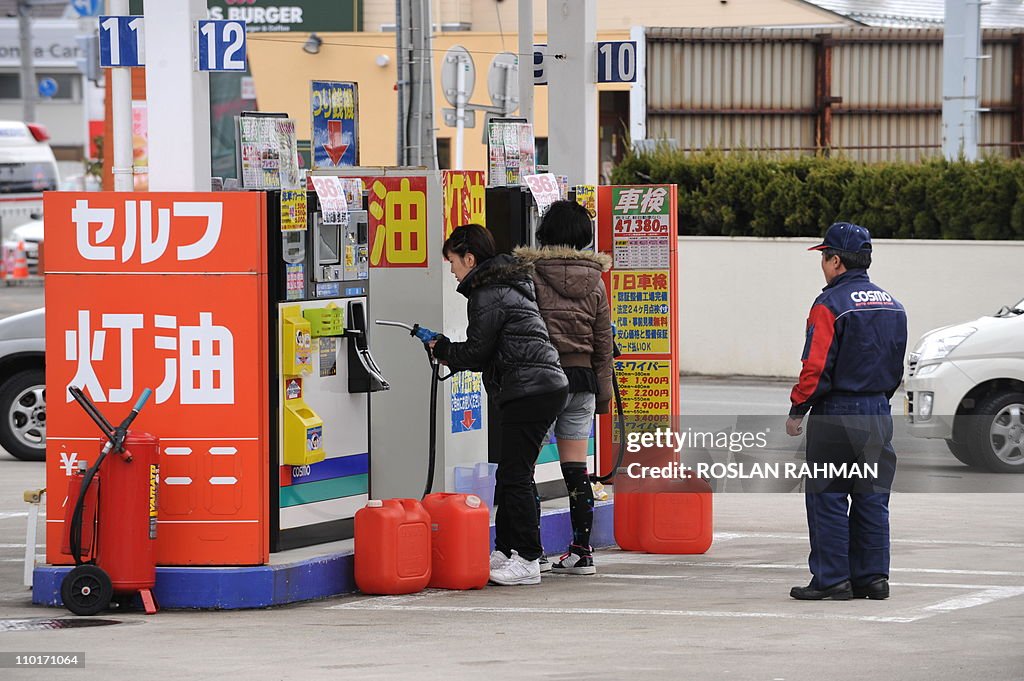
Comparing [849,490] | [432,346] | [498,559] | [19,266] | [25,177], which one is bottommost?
[498,559]

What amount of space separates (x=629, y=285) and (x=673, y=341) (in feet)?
1.50

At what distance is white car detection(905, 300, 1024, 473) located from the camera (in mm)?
14484

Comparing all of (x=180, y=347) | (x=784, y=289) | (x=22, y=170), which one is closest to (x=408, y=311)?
(x=180, y=347)

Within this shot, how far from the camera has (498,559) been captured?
9.21 meters

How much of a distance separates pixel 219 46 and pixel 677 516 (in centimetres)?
383

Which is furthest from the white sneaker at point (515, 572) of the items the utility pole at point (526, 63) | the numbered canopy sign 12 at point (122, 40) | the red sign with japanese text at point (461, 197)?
the utility pole at point (526, 63)

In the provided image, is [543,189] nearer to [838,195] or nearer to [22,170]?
[838,195]

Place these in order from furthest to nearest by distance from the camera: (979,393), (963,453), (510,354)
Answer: (963,453) < (979,393) < (510,354)

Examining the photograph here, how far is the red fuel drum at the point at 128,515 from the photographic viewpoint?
318 inches

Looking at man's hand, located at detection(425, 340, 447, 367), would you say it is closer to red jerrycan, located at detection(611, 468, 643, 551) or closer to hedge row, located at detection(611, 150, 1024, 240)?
red jerrycan, located at detection(611, 468, 643, 551)

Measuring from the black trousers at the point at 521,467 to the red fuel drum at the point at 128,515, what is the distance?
188cm

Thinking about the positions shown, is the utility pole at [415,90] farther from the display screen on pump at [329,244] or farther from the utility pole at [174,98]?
the utility pole at [174,98]

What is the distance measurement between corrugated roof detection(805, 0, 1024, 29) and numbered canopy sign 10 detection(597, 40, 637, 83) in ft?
84.5

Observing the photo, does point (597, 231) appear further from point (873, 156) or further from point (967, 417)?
point (873, 156)
